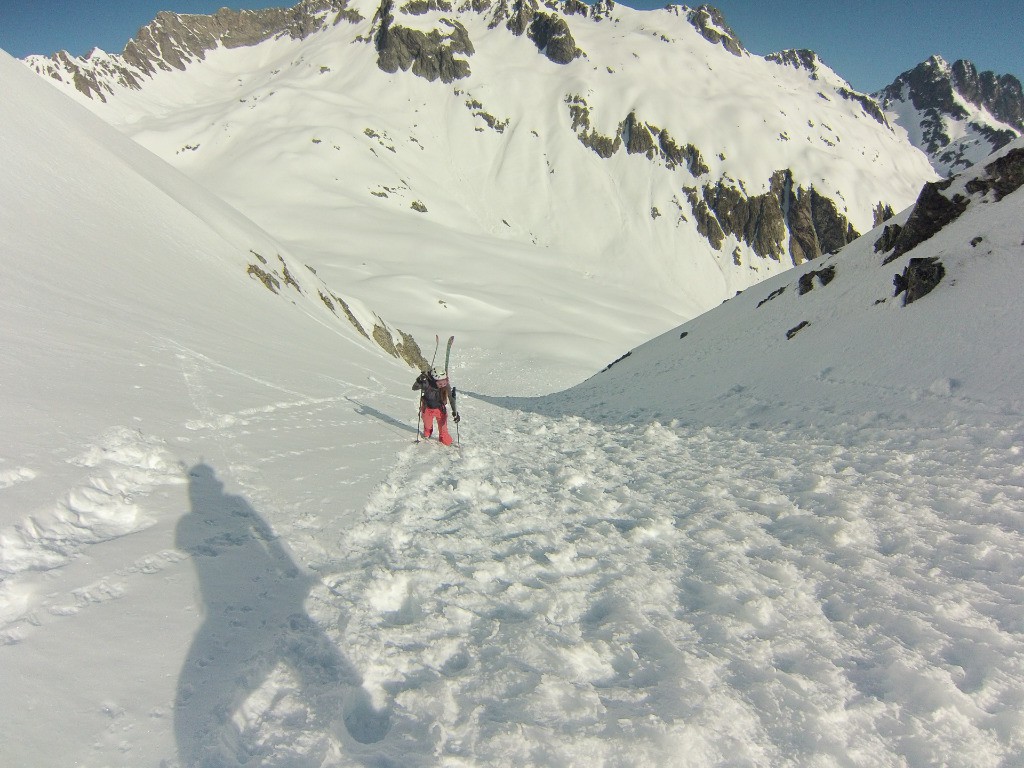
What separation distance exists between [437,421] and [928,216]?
15.1 meters

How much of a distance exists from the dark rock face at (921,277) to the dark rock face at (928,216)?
9.47 ft

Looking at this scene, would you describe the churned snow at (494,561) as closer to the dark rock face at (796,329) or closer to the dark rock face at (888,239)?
the dark rock face at (796,329)

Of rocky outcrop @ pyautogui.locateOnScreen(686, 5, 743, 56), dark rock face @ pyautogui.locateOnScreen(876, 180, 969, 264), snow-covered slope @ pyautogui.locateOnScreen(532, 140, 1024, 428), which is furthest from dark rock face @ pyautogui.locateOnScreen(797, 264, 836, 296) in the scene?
rocky outcrop @ pyautogui.locateOnScreen(686, 5, 743, 56)

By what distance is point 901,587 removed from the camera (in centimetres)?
421

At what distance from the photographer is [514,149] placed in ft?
383

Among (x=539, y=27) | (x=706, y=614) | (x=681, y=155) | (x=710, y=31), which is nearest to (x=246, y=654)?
(x=706, y=614)

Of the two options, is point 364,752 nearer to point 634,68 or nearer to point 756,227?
point 756,227

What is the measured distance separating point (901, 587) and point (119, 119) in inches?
5868

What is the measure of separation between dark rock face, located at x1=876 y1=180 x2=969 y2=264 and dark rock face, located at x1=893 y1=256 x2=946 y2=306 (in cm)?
289

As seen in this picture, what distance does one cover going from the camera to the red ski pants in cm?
942

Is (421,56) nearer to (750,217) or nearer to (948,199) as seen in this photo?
(750,217)

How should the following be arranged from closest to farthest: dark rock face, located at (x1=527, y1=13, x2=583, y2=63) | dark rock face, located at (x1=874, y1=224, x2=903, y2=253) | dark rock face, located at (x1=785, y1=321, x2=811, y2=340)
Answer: dark rock face, located at (x1=785, y1=321, x2=811, y2=340)
dark rock face, located at (x1=874, y1=224, x2=903, y2=253)
dark rock face, located at (x1=527, y1=13, x2=583, y2=63)

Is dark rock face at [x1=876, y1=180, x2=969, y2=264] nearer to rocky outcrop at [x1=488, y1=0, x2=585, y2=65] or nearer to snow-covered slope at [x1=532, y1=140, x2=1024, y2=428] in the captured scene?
snow-covered slope at [x1=532, y1=140, x2=1024, y2=428]

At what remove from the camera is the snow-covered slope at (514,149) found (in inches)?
3228
